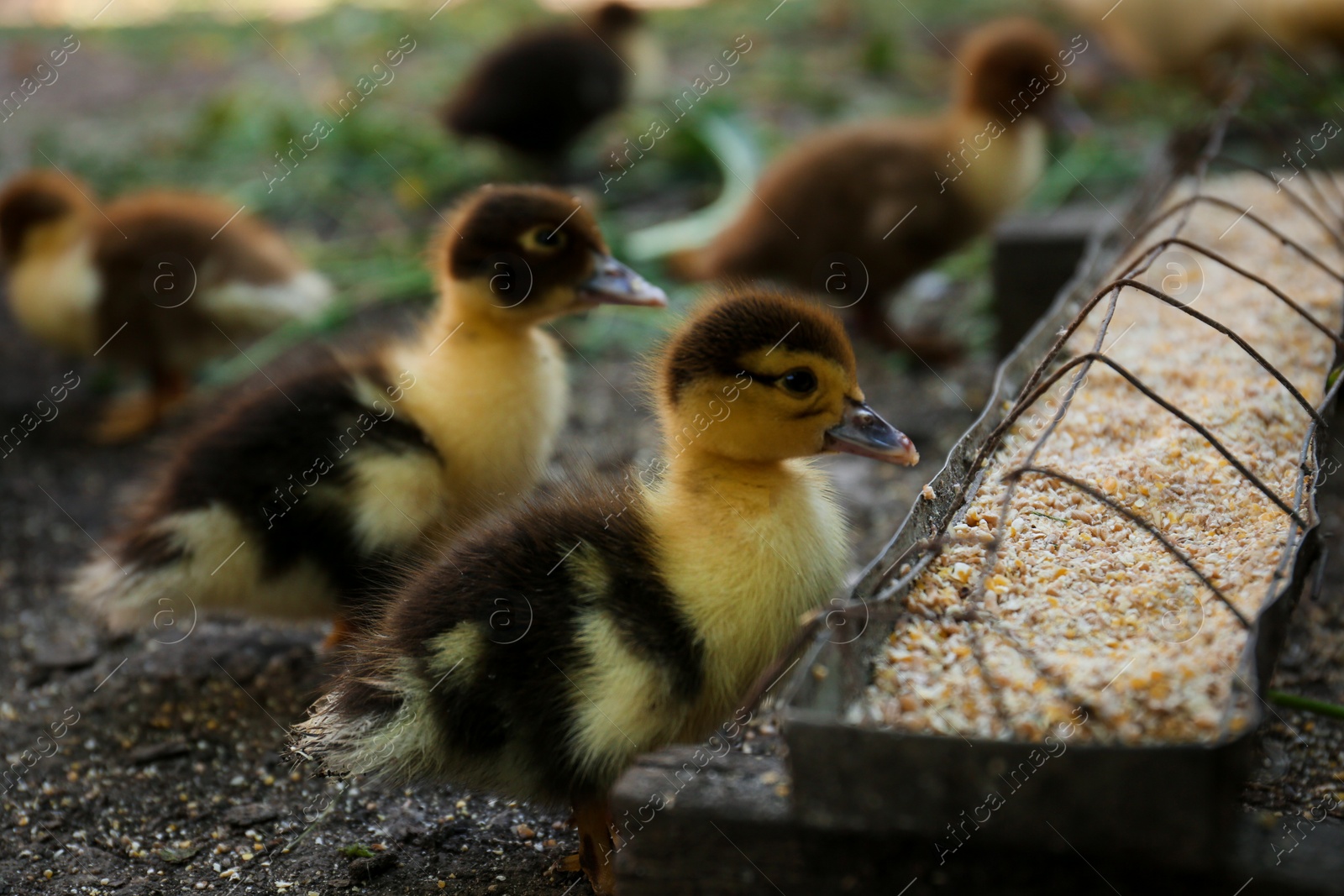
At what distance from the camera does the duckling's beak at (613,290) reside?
9.91ft

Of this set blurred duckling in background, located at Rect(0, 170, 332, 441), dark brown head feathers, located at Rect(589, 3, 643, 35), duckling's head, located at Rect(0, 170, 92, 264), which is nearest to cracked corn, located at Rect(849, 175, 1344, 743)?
blurred duckling in background, located at Rect(0, 170, 332, 441)

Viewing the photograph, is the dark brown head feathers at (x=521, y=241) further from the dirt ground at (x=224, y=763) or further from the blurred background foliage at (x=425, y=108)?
the blurred background foliage at (x=425, y=108)

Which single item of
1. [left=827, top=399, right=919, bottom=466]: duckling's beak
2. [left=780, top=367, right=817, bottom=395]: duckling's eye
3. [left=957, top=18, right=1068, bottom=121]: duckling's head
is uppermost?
[left=957, top=18, right=1068, bottom=121]: duckling's head

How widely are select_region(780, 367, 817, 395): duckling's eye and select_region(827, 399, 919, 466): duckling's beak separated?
0.09 metres

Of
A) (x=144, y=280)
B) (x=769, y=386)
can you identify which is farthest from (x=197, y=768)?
(x=144, y=280)

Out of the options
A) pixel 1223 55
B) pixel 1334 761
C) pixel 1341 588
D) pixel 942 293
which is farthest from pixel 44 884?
pixel 1223 55

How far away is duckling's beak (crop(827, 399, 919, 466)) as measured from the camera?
2119mm

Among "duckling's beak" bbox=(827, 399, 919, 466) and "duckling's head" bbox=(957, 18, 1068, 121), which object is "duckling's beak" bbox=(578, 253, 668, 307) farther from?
"duckling's head" bbox=(957, 18, 1068, 121)

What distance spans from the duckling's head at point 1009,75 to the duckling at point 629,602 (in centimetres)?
311

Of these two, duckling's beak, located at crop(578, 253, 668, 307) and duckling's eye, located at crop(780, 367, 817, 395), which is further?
duckling's beak, located at crop(578, 253, 668, 307)

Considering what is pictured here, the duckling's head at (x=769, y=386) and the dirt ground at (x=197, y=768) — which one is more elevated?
the duckling's head at (x=769, y=386)

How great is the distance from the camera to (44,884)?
7.29 feet

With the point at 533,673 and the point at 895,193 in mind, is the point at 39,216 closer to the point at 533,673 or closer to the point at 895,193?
the point at 895,193

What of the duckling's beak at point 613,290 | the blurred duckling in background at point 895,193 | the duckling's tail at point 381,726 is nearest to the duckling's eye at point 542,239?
the duckling's beak at point 613,290
